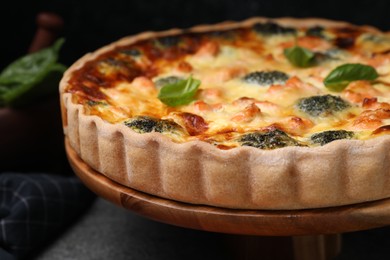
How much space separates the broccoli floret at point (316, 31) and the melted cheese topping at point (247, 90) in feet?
0.11

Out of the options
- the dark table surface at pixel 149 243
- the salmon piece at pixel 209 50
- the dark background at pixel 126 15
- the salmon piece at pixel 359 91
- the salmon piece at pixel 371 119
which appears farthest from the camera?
the dark background at pixel 126 15

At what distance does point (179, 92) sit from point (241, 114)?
11.9 inches

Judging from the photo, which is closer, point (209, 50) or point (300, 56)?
point (300, 56)

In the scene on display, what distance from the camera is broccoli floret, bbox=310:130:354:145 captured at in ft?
7.09

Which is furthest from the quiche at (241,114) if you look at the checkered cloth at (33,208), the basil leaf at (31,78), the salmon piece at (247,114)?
the checkered cloth at (33,208)

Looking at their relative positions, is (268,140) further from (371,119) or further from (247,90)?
(247,90)

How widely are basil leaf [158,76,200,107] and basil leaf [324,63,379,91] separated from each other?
49cm

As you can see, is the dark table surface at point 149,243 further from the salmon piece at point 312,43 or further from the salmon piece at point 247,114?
the salmon piece at point 312,43

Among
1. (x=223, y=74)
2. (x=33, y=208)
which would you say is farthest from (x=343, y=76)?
(x=33, y=208)

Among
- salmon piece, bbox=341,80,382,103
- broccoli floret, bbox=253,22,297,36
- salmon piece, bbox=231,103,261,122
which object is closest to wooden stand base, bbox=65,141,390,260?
salmon piece, bbox=231,103,261,122

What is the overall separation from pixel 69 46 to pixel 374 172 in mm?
2621

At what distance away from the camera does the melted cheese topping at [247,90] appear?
7.70 ft

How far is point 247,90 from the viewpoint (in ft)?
8.96

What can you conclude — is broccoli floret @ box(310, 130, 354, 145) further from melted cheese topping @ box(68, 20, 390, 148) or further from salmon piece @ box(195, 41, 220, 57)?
salmon piece @ box(195, 41, 220, 57)
